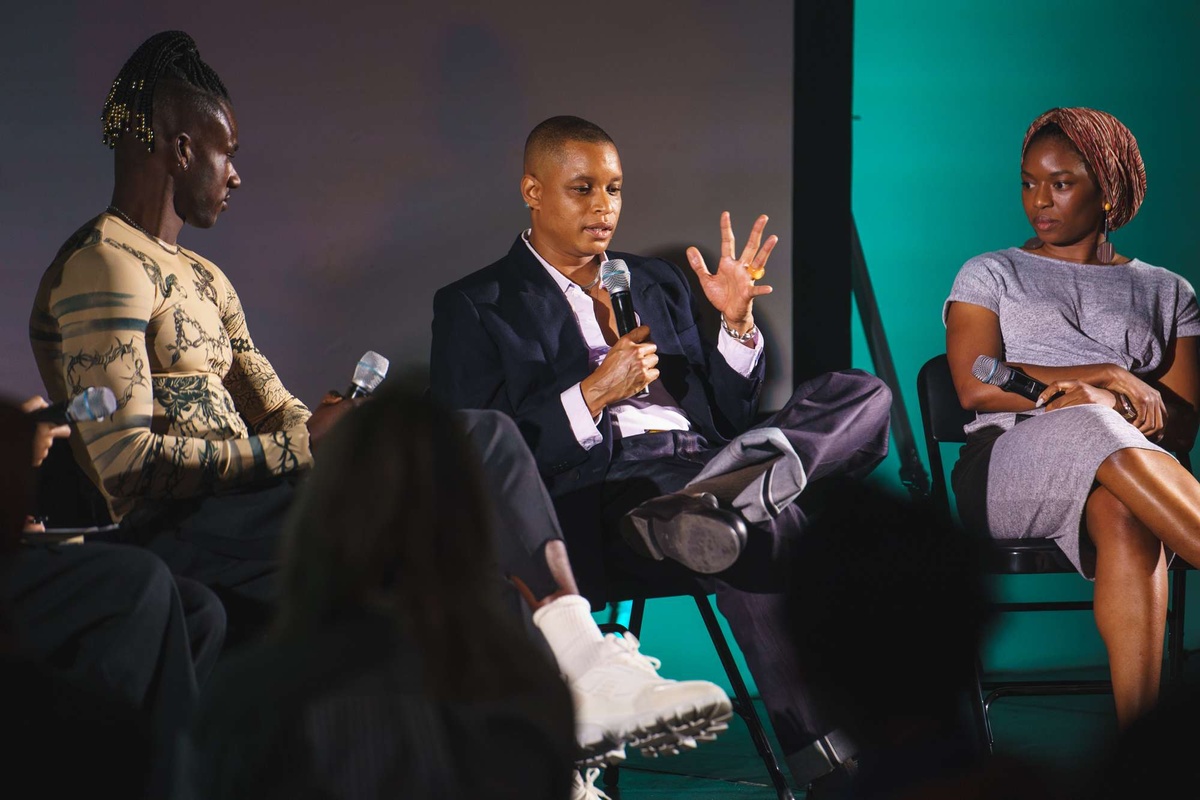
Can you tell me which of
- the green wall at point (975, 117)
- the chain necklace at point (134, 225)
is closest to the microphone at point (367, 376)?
the chain necklace at point (134, 225)

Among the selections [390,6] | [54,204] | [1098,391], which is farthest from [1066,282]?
[54,204]

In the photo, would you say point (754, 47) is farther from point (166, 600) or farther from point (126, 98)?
point (166, 600)

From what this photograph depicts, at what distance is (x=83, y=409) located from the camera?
6.95 feet

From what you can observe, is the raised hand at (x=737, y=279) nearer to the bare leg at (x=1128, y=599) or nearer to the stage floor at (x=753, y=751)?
the bare leg at (x=1128, y=599)

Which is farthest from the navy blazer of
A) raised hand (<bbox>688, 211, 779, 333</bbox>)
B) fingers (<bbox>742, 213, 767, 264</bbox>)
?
fingers (<bbox>742, 213, 767, 264</bbox>)

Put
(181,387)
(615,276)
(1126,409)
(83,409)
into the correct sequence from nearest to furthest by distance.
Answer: (83,409) < (181,387) < (615,276) < (1126,409)

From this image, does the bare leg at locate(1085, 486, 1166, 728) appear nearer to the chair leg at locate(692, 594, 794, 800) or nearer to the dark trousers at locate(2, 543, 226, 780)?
the chair leg at locate(692, 594, 794, 800)

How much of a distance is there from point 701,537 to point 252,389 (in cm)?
121

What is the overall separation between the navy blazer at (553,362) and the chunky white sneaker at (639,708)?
71 centimetres

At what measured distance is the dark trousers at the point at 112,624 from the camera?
196 centimetres

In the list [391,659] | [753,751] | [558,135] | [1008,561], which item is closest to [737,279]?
[558,135]

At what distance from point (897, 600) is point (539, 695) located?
Result: 105cm

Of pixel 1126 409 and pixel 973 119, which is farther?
pixel 973 119

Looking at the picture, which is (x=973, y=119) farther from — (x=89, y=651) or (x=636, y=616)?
(x=89, y=651)
